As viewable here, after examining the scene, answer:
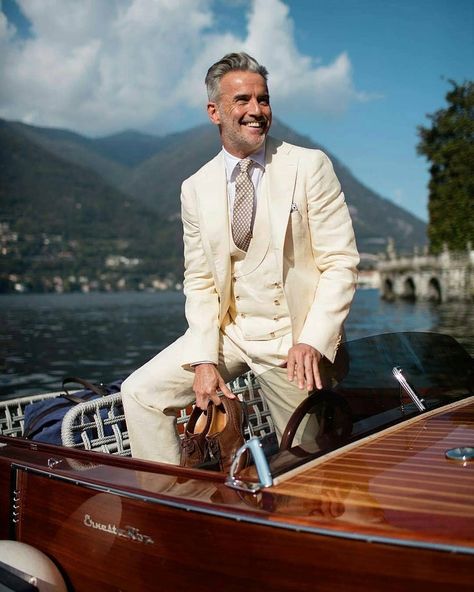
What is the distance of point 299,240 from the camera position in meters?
2.88

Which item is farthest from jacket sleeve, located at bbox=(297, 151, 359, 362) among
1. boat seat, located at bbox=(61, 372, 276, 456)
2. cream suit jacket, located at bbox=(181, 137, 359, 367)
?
boat seat, located at bbox=(61, 372, 276, 456)

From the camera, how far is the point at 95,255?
130 metres

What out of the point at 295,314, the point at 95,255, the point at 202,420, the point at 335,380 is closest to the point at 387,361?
the point at 335,380

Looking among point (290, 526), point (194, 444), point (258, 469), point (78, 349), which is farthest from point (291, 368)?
point (78, 349)

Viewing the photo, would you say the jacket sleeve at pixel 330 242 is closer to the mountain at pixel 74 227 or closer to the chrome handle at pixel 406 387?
the chrome handle at pixel 406 387

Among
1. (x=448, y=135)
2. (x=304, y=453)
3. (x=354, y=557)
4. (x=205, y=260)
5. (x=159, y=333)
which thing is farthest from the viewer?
(x=448, y=135)

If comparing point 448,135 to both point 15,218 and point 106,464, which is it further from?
point 15,218

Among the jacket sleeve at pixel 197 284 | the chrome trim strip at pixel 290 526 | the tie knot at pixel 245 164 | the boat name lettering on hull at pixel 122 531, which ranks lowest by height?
the boat name lettering on hull at pixel 122 531

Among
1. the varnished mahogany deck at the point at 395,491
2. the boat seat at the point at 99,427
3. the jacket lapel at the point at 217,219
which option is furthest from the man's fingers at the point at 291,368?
the boat seat at the point at 99,427

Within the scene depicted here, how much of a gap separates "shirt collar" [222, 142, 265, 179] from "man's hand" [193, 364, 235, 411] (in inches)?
31.5

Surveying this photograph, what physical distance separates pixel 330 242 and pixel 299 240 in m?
0.12

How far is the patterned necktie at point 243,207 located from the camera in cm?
293

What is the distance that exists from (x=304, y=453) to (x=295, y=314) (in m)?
0.79

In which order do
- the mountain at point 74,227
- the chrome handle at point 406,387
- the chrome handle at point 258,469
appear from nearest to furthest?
the chrome handle at point 258,469 → the chrome handle at point 406,387 → the mountain at point 74,227
